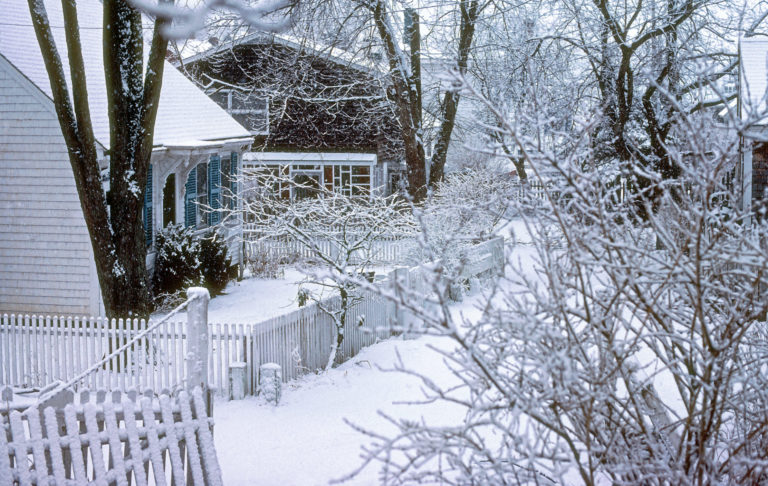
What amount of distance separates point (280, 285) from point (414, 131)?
4656 millimetres

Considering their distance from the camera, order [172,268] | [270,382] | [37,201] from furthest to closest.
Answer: [172,268] < [37,201] < [270,382]

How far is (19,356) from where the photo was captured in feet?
36.0

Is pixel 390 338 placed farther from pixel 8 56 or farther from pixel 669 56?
pixel 669 56

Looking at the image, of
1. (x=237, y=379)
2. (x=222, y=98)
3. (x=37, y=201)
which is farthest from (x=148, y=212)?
(x=222, y=98)

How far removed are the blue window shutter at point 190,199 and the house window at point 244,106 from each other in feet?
36.8

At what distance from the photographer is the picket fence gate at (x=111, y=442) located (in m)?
5.12

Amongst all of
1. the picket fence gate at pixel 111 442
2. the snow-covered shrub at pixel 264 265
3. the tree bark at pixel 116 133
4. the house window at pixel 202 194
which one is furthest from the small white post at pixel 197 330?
the snow-covered shrub at pixel 264 265

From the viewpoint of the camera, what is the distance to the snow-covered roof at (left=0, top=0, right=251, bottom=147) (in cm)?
1471

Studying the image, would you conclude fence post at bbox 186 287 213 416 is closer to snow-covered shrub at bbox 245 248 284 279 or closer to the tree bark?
the tree bark

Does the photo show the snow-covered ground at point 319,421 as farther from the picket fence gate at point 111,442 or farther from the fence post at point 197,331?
the picket fence gate at point 111,442

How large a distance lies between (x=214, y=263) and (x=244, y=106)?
46.1 feet

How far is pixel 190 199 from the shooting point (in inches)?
744

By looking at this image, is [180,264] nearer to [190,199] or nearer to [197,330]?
[190,199]

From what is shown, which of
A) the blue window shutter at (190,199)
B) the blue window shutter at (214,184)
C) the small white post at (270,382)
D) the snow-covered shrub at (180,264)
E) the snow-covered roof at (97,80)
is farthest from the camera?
the blue window shutter at (214,184)
